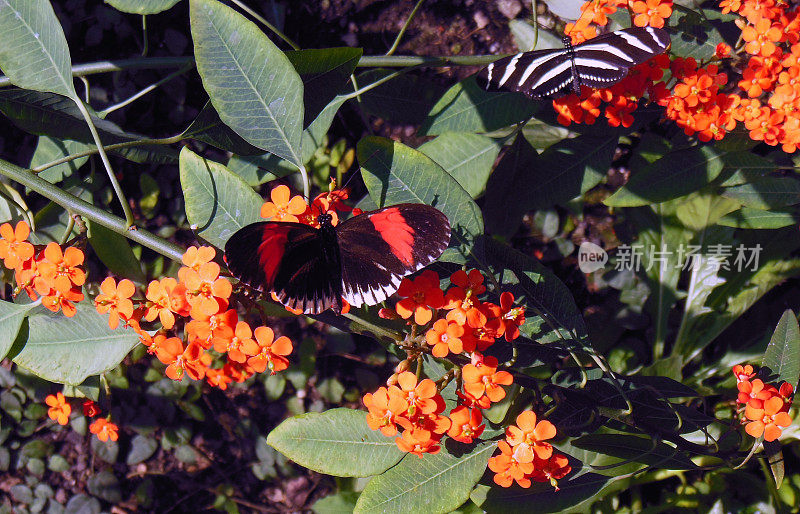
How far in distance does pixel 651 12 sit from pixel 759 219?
2.85 ft

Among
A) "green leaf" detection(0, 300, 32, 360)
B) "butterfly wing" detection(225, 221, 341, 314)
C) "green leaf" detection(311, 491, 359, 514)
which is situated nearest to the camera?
"butterfly wing" detection(225, 221, 341, 314)

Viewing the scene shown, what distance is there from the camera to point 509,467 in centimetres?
143

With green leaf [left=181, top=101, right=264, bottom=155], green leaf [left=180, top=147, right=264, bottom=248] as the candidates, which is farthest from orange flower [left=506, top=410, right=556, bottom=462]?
green leaf [left=181, top=101, right=264, bottom=155]

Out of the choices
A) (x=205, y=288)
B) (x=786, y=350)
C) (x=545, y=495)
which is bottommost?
(x=545, y=495)

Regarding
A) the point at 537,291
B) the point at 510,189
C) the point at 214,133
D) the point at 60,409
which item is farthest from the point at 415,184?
the point at 60,409

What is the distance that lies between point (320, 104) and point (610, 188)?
1.60 m

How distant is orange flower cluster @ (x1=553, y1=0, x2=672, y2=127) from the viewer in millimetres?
1685

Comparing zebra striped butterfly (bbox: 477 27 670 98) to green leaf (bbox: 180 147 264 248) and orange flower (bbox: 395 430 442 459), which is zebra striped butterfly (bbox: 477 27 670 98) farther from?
orange flower (bbox: 395 430 442 459)

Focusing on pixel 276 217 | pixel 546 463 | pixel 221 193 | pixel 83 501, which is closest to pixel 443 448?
pixel 546 463

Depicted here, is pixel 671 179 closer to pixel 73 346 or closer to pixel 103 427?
pixel 73 346

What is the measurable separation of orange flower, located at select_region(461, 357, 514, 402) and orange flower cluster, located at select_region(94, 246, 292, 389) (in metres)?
0.42

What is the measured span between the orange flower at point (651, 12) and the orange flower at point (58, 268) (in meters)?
1.55

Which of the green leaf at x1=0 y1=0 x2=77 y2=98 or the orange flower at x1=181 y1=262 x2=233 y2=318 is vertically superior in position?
the green leaf at x1=0 y1=0 x2=77 y2=98

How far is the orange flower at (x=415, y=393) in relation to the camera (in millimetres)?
1264
